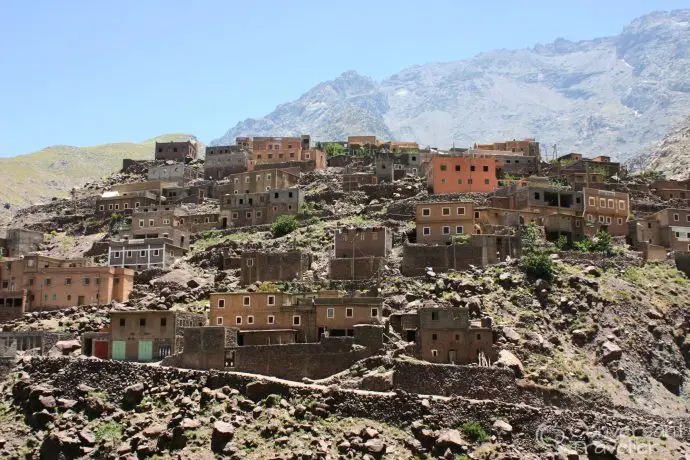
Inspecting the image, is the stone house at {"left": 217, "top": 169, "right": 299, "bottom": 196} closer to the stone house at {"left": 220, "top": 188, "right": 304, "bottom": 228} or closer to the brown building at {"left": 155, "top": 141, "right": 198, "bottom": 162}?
the stone house at {"left": 220, "top": 188, "right": 304, "bottom": 228}

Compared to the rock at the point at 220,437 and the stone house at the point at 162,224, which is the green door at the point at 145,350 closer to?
the rock at the point at 220,437

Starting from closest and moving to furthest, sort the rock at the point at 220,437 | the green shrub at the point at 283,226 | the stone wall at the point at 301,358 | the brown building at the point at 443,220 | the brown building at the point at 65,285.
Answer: the rock at the point at 220,437
the stone wall at the point at 301,358
the brown building at the point at 65,285
the brown building at the point at 443,220
the green shrub at the point at 283,226

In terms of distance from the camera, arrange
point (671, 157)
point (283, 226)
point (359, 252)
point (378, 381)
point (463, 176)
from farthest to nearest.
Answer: point (671, 157)
point (463, 176)
point (283, 226)
point (359, 252)
point (378, 381)

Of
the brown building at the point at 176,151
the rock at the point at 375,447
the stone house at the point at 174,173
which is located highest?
the brown building at the point at 176,151

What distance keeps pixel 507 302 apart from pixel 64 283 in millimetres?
34509

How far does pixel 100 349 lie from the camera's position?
71.2m

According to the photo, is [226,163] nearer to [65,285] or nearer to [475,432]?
[65,285]

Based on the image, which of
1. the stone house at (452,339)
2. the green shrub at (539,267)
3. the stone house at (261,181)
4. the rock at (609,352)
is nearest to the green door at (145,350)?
the stone house at (452,339)

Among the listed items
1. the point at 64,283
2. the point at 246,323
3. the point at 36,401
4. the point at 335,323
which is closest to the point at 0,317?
the point at 64,283

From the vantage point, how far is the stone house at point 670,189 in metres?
102

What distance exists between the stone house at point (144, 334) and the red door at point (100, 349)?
73cm

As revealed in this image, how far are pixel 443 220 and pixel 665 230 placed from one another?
65.5 feet

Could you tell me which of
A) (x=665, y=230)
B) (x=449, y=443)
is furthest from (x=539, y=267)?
(x=449, y=443)

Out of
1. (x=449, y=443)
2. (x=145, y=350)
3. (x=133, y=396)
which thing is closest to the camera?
(x=449, y=443)
